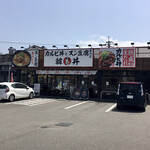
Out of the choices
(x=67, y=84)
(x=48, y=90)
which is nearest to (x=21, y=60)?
(x=48, y=90)

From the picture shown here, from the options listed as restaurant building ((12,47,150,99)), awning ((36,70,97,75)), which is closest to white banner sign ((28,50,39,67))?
restaurant building ((12,47,150,99))

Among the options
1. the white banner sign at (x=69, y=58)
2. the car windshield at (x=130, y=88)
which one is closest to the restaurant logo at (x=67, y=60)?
the white banner sign at (x=69, y=58)

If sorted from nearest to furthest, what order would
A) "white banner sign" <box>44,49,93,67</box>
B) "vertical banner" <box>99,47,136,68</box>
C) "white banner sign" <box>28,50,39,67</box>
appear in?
1. "vertical banner" <box>99,47,136,68</box>
2. "white banner sign" <box>44,49,93,67</box>
3. "white banner sign" <box>28,50,39,67</box>

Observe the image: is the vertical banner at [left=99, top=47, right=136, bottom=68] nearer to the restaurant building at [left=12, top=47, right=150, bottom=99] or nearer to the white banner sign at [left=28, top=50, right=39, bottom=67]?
the restaurant building at [left=12, top=47, right=150, bottom=99]

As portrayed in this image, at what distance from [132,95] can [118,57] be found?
6621 mm

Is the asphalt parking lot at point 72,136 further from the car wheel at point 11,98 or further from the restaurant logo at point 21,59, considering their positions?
the restaurant logo at point 21,59

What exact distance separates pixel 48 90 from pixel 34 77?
2.17 metres

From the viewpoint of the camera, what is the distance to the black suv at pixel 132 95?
1112cm

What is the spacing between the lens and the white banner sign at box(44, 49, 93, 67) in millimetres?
18125

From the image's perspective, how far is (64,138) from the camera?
18.4 feet

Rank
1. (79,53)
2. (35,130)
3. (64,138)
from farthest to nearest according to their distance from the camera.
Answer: (79,53) < (35,130) < (64,138)

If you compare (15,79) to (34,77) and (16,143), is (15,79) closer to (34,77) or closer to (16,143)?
(34,77)

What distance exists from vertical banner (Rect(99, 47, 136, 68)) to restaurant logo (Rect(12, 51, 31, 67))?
797 centimetres

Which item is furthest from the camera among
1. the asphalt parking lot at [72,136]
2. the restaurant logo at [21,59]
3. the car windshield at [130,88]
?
the restaurant logo at [21,59]
